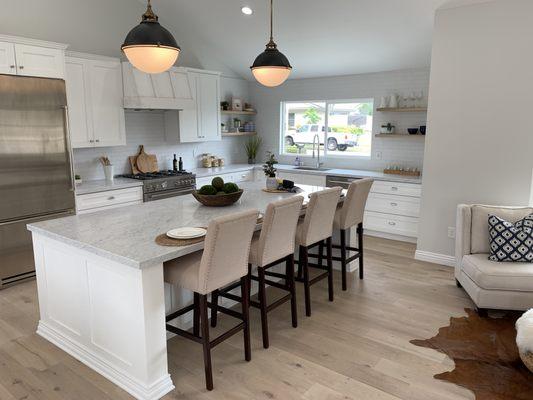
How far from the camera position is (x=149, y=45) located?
2.88m

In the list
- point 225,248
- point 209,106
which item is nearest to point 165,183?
point 209,106

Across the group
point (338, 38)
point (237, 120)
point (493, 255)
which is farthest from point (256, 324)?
point (237, 120)

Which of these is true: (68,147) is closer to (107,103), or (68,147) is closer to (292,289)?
(107,103)

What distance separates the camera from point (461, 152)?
14.7 ft

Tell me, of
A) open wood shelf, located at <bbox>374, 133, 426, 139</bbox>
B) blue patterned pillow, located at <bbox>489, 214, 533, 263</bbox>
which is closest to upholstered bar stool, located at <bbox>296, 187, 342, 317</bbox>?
blue patterned pillow, located at <bbox>489, 214, 533, 263</bbox>

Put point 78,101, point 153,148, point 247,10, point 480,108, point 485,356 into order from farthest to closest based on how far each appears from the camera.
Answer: point 153,148
point 247,10
point 78,101
point 480,108
point 485,356

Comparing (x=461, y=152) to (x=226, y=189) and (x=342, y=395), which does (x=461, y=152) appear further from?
(x=342, y=395)

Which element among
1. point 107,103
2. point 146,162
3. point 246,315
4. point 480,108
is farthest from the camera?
point 146,162

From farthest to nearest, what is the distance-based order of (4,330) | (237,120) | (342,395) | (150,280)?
1. (237,120)
2. (4,330)
3. (342,395)
4. (150,280)

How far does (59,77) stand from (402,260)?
427 cm

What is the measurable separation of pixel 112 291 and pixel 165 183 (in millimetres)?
3081

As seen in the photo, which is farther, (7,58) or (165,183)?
(165,183)

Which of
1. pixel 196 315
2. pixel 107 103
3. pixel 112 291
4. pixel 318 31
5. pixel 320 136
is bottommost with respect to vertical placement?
pixel 196 315

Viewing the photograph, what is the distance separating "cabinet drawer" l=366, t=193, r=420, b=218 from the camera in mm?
5508
